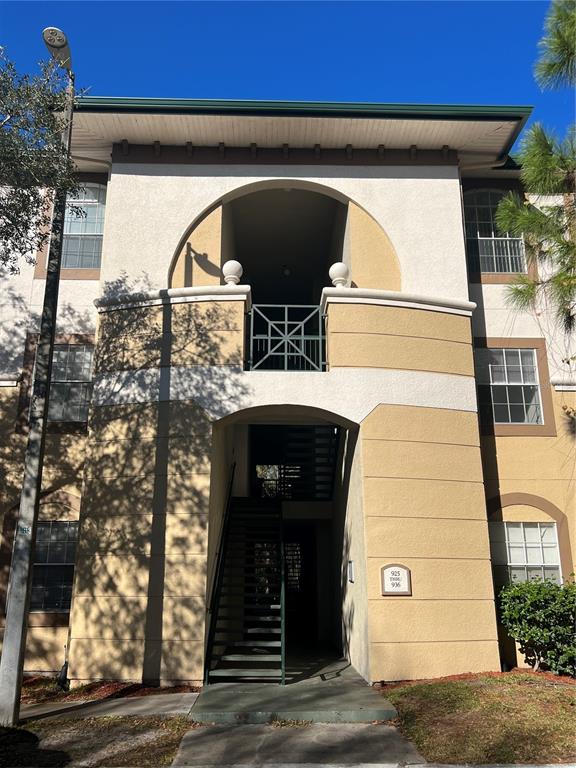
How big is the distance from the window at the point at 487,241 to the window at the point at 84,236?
7966mm

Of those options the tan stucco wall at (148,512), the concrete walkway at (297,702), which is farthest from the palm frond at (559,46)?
the concrete walkway at (297,702)

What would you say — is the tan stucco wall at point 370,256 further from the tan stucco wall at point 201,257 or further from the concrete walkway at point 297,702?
the concrete walkway at point 297,702

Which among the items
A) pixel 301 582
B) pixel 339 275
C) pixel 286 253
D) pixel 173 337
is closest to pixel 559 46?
pixel 339 275

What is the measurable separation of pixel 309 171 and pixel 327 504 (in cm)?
711

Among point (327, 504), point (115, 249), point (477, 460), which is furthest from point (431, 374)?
point (115, 249)

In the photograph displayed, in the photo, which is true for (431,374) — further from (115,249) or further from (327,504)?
(115,249)

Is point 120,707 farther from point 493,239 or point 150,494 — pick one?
point 493,239

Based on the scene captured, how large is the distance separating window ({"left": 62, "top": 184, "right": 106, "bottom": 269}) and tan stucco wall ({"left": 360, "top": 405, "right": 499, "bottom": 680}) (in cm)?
713

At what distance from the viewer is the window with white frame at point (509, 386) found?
12.8 m

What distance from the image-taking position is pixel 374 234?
12641 mm

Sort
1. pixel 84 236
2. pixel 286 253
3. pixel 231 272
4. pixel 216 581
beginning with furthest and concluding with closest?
pixel 286 253 → pixel 84 236 → pixel 231 272 → pixel 216 581

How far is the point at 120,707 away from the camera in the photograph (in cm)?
859

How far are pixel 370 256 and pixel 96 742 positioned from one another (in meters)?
9.25

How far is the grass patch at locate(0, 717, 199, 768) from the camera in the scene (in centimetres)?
673
